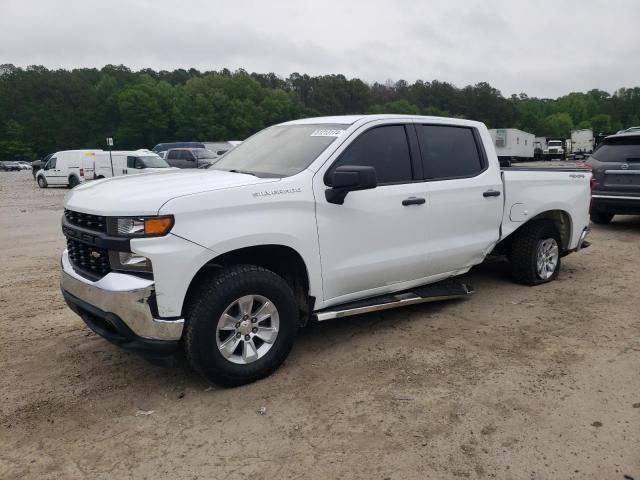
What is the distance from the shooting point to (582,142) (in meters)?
58.5

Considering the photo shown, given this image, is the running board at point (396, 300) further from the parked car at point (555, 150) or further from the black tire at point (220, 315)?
the parked car at point (555, 150)

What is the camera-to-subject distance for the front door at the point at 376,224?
4.11m

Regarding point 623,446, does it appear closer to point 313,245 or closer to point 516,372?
point 516,372

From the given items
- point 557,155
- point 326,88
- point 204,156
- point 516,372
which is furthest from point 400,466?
point 326,88

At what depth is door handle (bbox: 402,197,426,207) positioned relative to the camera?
4.56 metres

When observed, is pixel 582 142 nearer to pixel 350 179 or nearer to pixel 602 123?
pixel 350 179

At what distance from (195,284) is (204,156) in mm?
23695

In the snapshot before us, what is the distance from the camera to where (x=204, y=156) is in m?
26.4

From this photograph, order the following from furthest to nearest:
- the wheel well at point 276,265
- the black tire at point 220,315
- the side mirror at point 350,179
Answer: the side mirror at point 350,179 → the wheel well at point 276,265 → the black tire at point 220,315

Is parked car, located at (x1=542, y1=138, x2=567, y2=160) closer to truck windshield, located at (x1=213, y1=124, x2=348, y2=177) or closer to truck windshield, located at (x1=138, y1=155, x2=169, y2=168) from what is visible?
truck windshield, located at (x1=138, y1=155, x2=169, y2=168)

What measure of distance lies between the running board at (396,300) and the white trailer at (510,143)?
4260 centimetres

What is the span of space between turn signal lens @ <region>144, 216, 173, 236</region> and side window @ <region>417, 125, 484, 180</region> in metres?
2.49

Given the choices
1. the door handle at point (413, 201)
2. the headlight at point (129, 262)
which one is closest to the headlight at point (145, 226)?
the headlight at point (129, 262)

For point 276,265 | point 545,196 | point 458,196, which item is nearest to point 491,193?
point 458,196
